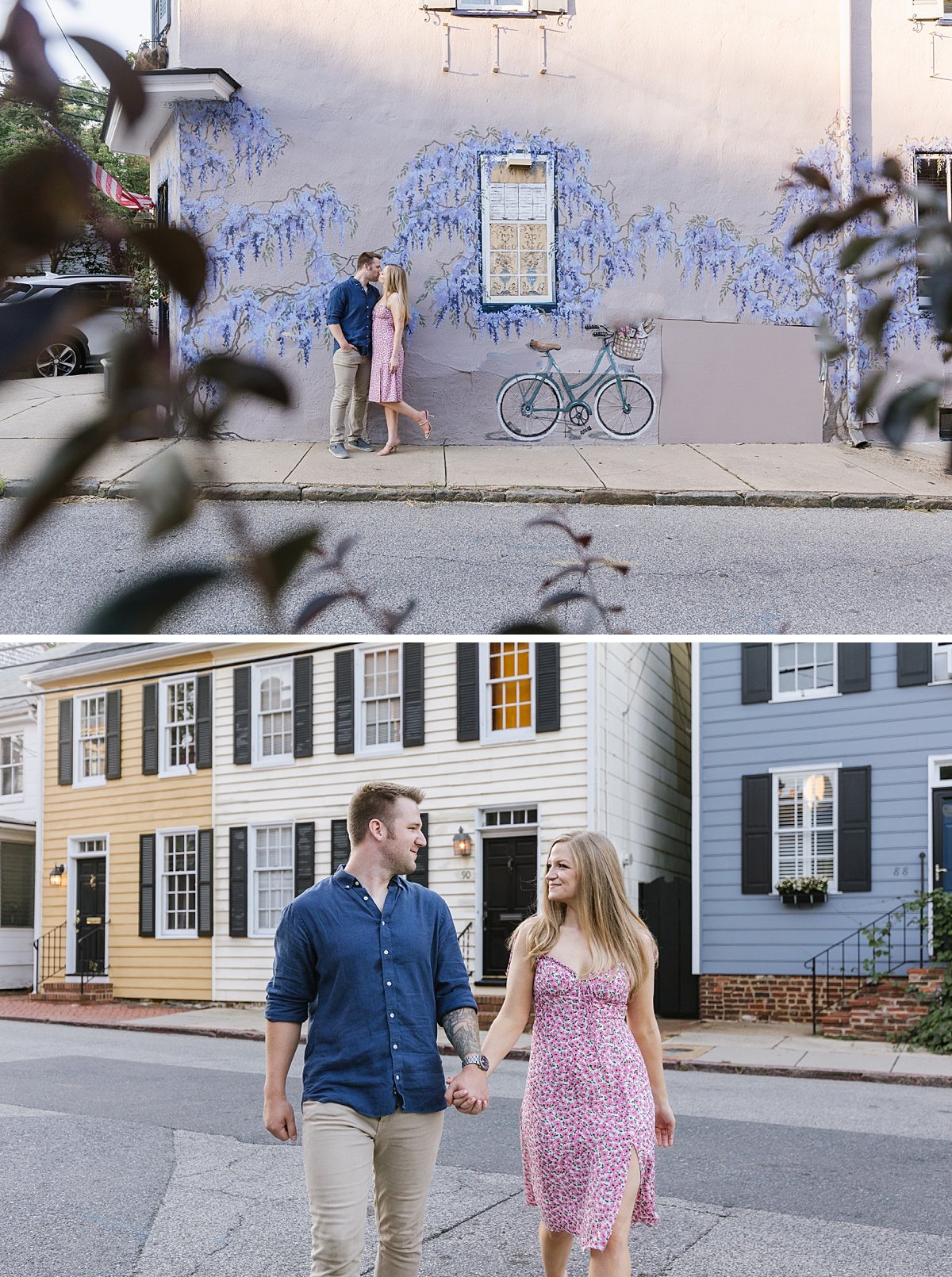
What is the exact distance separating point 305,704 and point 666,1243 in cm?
1278

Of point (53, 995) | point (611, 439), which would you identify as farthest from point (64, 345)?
point (53, 995)

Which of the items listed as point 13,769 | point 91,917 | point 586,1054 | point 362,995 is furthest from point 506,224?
point 13,769

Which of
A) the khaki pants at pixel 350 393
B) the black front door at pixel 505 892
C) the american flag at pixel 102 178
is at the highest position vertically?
the khaki pants at pixel 350 393

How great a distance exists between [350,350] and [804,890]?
24.9 feet

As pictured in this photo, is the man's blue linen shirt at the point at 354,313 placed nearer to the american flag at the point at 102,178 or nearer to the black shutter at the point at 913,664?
the black shutter at the point at 913,664

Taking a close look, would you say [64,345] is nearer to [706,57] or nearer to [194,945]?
[706,57]

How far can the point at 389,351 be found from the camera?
41.7ft

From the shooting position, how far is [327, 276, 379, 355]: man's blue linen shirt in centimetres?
1252

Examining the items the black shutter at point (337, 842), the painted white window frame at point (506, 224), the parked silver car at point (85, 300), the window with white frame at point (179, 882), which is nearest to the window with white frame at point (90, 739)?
the window with white frame at point (179, 882)

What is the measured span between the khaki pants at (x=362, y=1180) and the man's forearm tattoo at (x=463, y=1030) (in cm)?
17

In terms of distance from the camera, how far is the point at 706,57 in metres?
13.9

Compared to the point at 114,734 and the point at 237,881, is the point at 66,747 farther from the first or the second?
the point at 237,881

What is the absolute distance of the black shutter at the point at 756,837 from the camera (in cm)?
1499

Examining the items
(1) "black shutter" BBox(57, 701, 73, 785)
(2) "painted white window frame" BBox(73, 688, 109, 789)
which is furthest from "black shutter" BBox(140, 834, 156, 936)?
(1) "black shutter" BBox(57, 701, 73, 785)
